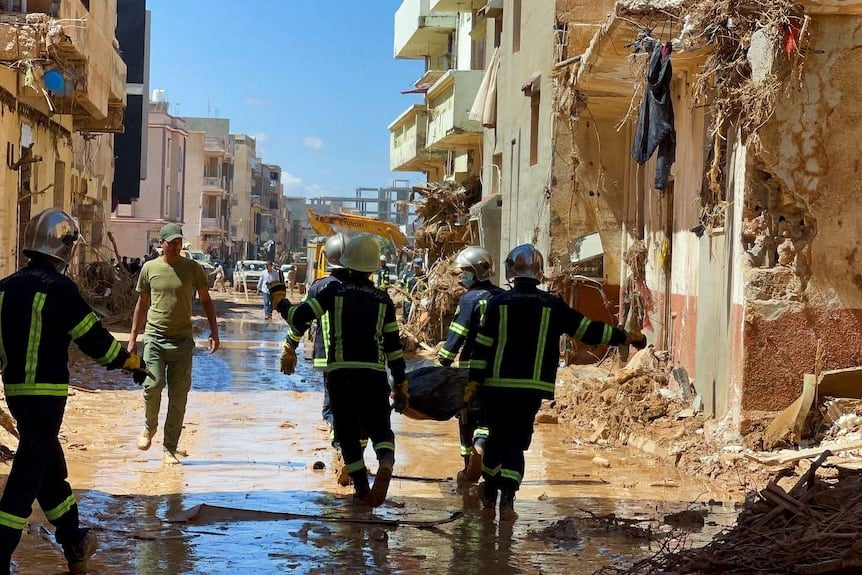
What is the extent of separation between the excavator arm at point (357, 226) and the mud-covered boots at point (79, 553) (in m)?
29.0

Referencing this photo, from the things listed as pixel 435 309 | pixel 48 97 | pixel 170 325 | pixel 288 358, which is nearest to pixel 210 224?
pixel 435 309

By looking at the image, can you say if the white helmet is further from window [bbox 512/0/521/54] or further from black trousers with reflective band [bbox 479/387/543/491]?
window [bbox 512/0/521/54]

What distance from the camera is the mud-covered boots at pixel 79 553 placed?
6059mm

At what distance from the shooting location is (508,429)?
806cm

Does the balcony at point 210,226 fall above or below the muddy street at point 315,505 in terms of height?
above

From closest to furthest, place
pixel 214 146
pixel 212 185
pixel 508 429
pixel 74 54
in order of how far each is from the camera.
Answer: pixel 508 429
pixel 74 54
pixel 212 185
pixel 214 146

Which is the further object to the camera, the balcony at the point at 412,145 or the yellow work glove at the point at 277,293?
the balcony at the point at 412,145

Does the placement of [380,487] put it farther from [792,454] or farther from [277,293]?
[792,454]

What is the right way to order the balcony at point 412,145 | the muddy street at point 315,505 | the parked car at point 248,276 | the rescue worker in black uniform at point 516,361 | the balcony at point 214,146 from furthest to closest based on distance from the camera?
the balcony at point 214,146 < the parked car at point 248,276 < the balcony at point 412,145 < the rescue worker in black uniform at point 516,361 < the muddy street at point 315,505

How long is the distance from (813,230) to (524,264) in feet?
11.2

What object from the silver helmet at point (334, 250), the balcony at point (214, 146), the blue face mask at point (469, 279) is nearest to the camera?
the silver helmet at point (334, 250)

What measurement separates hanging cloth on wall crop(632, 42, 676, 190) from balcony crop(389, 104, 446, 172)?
2777 cm

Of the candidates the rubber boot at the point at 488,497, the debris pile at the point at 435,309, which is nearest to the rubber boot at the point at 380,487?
the rubber boot at the point at 488,497

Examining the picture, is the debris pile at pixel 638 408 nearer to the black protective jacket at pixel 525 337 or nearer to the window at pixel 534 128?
the black protective jacket at pixel 525 337
